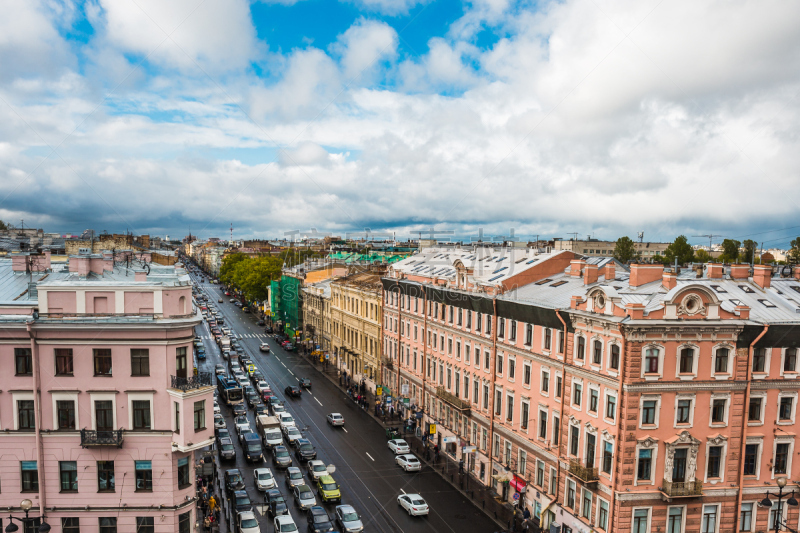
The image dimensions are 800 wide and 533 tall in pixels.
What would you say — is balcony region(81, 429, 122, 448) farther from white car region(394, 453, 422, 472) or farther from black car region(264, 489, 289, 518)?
white car region(394, 453, 422, 472)

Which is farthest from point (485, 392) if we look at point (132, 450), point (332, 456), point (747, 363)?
point (132, 450)

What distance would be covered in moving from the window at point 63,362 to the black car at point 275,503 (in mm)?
15767

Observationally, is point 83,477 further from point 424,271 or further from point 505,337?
point 424,271

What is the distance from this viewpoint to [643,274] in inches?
1325

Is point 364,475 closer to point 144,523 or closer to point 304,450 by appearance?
point 304,450

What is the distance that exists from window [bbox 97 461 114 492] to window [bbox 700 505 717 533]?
100ft

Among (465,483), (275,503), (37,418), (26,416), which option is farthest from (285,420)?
(37,418)

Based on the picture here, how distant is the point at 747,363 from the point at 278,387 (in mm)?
50769

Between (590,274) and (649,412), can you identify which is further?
(590,274)

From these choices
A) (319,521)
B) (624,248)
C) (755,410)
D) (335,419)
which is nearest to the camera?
(755,410)

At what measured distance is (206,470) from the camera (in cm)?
3744

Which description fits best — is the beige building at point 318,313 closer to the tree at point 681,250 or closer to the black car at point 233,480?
the black car at point 233,480

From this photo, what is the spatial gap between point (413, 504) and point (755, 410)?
20.8 metres

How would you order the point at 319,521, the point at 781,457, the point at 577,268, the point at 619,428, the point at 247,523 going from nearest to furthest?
the point at 619,428
the point at 781,457
the point at 247,523
the point at 319,521
the point at 577,268
